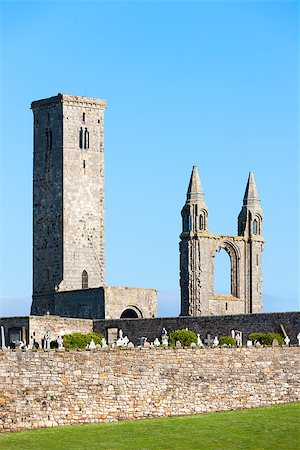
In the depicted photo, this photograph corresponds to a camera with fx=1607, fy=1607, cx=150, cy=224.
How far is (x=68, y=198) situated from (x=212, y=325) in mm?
24304

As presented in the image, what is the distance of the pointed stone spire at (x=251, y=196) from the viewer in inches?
4186

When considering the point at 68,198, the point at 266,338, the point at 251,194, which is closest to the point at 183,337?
the point at 266,338

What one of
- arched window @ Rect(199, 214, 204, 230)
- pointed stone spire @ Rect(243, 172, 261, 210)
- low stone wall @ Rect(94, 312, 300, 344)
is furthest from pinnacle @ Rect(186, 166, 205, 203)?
low stone wall @ Rect(94, 312, 300, 344)

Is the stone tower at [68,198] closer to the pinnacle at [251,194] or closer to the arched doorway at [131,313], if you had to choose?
the arched doorway at [131,313]

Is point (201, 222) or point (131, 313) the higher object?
point (201, 222)

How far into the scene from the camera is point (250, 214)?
10656 centimetres

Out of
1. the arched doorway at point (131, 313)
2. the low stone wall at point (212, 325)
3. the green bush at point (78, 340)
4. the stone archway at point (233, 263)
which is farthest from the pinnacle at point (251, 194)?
the green bush at point (78, 340)

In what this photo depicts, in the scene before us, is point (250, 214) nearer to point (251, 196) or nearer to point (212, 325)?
point (251, 196)

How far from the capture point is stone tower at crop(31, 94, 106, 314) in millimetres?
100188

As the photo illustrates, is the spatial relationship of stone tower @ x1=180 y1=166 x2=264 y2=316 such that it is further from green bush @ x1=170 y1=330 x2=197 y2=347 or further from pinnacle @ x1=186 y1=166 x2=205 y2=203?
green bush @ x1=170 y1=330 x2=197 y2=347

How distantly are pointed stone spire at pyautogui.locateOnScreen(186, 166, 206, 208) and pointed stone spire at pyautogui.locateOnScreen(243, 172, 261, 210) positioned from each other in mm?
3800

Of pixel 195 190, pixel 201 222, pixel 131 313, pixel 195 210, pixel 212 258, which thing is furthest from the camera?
pixel 212 258

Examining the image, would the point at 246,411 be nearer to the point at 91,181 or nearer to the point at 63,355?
the point at 63,355

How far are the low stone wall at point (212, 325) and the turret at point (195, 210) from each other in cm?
2014
